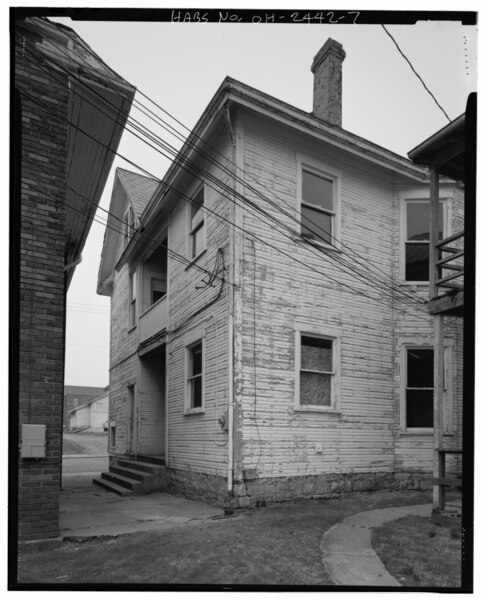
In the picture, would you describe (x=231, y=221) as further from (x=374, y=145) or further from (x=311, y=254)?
(x=374, y=145)

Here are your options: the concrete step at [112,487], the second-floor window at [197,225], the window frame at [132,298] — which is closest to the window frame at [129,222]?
the window frame at [132,298]

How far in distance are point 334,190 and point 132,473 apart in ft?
24.5

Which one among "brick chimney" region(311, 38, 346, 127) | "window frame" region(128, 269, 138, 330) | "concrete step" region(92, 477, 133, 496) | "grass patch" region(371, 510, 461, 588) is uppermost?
"brick chimney" region(311, 38, 346, 127)

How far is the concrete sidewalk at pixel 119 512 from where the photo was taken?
712 cm

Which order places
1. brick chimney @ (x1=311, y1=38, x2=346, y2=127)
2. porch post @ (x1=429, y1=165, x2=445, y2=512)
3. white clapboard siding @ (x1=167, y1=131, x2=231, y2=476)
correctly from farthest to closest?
brick chimney @ (x1=311, y1=38, x2=346, y2=127), white clapboard siding @ (x1=167, y1=131, x2=231, y2=476), porch post @ (x1=429, y1=165, x2=445, y2=512)

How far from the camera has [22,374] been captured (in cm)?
600

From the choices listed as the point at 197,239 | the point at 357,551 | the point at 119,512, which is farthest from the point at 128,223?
the point at 357,551

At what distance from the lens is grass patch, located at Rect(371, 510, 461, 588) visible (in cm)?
501

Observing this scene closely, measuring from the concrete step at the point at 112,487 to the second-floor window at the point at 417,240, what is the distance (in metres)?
7.13

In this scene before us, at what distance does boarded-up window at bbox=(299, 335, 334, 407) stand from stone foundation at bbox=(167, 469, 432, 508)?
1.30m

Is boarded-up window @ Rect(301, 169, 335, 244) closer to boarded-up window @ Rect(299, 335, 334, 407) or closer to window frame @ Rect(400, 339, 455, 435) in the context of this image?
boarded-up window @ Rect(299, 335, 334, 407)

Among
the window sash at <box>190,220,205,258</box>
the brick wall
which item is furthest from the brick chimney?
the brick wall

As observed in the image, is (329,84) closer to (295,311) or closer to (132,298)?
A: (295,311)

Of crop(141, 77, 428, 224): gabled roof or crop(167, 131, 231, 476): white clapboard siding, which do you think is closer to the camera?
crop(141, 77, 428, 224): gabled roof
